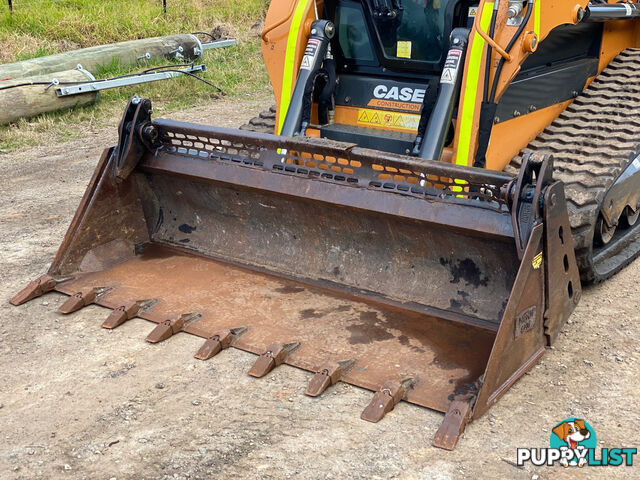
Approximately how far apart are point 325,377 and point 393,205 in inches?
35.1

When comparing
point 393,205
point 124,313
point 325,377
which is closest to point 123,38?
point 124,313

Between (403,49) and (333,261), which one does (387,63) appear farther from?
(333,261)

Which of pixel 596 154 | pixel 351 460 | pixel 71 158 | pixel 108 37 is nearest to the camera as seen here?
pixel 351 460

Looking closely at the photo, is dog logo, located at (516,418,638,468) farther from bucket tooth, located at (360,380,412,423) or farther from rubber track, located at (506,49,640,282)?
rubber track, located at (506,49,640,282)

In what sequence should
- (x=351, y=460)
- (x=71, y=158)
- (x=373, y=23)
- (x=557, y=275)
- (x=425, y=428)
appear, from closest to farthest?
(x=351, y=460) → (x=425, y=428) → (x=557, y=275) → (x=373, y=23) → (x=71, y=158)

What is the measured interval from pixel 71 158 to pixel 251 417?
489cm

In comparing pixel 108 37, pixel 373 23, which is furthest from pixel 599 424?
pixel 108 37

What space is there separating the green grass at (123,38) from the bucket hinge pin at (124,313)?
434cm

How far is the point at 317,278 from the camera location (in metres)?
4.08

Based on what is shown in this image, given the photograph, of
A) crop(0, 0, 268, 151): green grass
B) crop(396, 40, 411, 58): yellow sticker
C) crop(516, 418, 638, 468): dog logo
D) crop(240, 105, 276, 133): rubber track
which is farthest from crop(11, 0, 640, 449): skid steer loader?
crop(0, 0, 268, 151): green grass

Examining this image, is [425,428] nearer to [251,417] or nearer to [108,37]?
[251,417]

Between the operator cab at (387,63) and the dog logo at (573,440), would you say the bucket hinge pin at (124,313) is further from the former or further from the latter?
the dog logo at (573,440)

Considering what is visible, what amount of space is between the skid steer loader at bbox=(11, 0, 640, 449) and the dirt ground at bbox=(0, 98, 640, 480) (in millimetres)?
93

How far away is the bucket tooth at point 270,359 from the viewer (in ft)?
11.1
